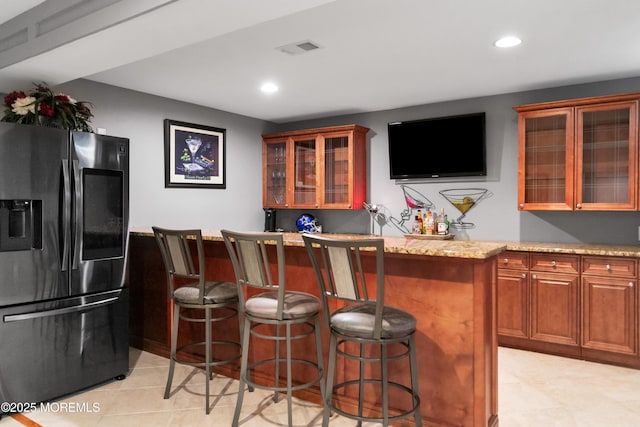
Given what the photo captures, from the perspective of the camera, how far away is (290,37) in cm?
312

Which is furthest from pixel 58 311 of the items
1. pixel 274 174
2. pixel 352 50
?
pixel 274 174

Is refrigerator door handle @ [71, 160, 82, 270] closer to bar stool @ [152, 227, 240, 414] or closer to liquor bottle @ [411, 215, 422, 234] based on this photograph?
bar stool @ [152, 227, 240, 414]

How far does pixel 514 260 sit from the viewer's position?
4.14 m

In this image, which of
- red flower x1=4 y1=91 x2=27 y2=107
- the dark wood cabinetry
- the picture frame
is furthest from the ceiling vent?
the dark wood cabinetry

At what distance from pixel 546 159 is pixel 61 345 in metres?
4.28

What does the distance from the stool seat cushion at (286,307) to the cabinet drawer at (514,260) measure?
2333 millimetres

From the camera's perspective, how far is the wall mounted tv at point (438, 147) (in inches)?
190

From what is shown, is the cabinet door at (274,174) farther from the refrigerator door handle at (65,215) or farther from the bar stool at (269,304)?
the bar stool at (269,304)

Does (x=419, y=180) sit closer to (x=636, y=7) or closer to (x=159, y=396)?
(x=636, y=7)

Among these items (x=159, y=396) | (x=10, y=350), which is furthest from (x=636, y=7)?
(x=10, y=350)

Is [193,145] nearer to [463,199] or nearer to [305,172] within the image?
[305,172]

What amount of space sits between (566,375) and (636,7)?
264 cm

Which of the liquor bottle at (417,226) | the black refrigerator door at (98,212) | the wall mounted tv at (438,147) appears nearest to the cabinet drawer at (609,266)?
the wall mounted tv at (438,147)

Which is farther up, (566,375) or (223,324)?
(223,324)
